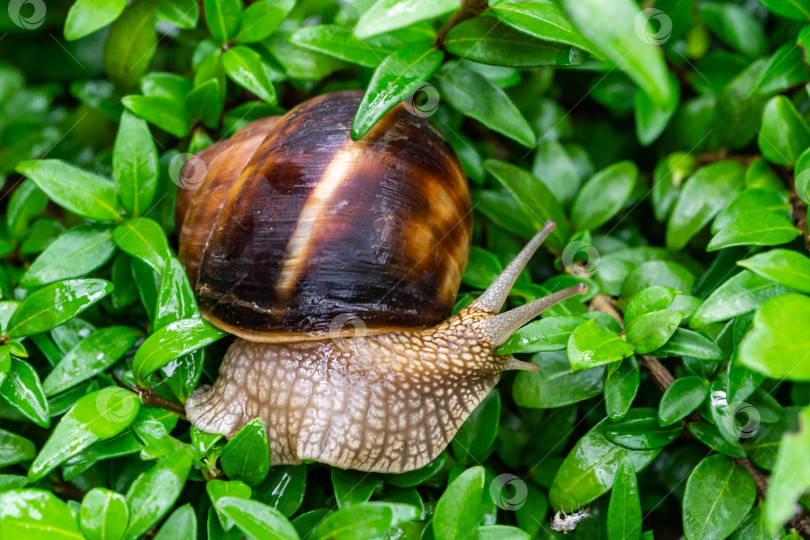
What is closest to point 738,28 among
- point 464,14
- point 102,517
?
point 464,14

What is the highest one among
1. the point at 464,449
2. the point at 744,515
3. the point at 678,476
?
the point at 464,449

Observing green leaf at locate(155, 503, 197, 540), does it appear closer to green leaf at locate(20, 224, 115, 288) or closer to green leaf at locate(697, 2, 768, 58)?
green leaf at locate(20, 224, 115, 288)

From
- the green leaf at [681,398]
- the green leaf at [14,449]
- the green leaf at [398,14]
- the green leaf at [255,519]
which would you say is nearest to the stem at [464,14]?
the green leaf at [398,14]

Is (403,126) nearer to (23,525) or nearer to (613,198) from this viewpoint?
(613,198)

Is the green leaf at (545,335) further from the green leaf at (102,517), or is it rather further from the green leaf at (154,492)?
the green leaf at (102,517)

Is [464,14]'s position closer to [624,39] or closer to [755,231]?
[624,39]

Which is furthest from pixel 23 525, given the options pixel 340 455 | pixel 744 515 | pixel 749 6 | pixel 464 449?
pixel 749 6
